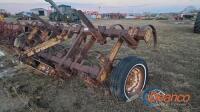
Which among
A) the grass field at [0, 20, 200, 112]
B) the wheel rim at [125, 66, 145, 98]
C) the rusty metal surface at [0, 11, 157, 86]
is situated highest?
the rusty metal surface at [0, 11, 157, 86]

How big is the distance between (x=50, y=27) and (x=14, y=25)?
1.78 meters

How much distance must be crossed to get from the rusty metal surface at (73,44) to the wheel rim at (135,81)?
0.35 m

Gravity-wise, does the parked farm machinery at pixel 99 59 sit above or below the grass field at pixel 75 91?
above

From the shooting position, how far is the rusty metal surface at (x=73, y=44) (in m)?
4.56

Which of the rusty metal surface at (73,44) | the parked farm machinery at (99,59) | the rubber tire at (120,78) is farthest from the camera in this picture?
the rusty metal surface at (73,44)

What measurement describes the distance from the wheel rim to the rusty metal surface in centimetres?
35

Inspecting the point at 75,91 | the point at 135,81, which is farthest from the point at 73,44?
the point at 135,81

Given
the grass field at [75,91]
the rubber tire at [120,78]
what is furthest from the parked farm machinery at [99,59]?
the grass field at [75,91]

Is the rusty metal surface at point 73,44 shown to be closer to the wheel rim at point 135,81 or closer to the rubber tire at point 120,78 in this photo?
the rubber tire at point 120,78

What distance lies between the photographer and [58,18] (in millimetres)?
28859

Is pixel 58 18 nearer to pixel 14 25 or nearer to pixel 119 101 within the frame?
pixel 14 25

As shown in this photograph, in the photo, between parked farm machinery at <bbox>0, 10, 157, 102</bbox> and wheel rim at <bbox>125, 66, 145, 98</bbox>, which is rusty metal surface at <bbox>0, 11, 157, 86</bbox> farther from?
wheel rim at <bbox>125, 66, 145, 98</bbox>

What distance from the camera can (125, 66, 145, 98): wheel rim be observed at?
4.64 metres

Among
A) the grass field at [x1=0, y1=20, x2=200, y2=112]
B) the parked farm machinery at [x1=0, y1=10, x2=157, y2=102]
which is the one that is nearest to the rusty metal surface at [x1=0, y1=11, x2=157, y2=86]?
the parked farm machinery at [x1=0, y1=10, x2=157, y2=102]
